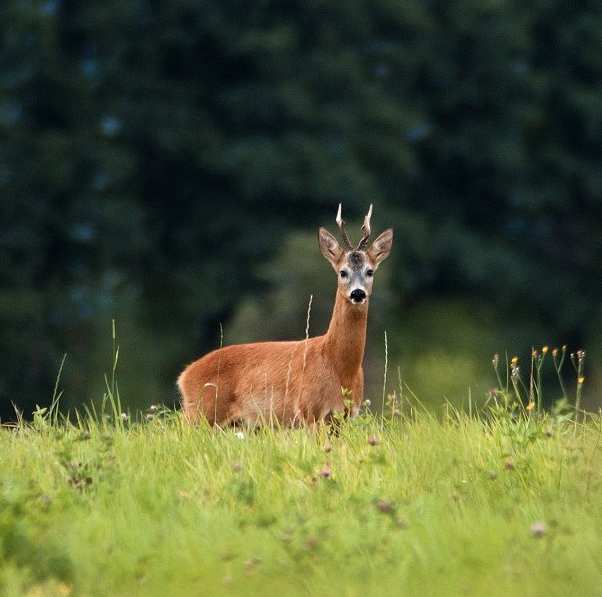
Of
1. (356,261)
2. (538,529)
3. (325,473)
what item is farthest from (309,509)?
(356,261)

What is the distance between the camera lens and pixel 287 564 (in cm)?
549

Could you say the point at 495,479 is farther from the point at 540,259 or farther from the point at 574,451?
the point at 540,259

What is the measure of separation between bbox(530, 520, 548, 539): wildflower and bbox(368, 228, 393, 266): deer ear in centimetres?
364

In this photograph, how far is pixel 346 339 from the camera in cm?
868

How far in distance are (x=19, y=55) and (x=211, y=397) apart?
15.0 meters

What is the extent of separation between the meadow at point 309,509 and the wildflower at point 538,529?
1 centimetres

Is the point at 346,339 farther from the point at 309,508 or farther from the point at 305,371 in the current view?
the point at 309,508

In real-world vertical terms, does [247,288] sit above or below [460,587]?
below

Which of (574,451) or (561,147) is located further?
(561,147)

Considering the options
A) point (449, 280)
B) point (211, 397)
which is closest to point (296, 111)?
point (449, 280)

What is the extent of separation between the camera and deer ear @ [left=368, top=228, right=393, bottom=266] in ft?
29.9

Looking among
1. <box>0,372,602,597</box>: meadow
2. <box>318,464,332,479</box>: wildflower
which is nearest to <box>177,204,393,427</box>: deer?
<box>0,372,602,597</box>: meadow

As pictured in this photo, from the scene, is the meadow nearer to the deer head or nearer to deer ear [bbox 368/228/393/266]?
the deer head

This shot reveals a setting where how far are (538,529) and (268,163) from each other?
19.3m
